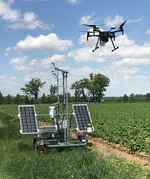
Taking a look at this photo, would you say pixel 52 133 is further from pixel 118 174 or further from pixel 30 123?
pixel 118 174

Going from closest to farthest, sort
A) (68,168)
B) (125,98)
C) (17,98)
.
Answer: (68,168) < (17,98) < (125,98)

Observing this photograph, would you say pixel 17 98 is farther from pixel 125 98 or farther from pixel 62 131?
Answer: pixel 62 131

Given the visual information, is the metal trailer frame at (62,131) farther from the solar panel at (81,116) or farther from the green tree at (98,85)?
the green tree at (98,85)

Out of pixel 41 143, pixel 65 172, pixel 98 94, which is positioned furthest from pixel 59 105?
pixel 98 94

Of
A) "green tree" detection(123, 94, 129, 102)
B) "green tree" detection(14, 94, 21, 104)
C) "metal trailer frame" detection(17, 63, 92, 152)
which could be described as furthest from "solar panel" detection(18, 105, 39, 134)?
"green tree" detection(123, 94, 129, 102)

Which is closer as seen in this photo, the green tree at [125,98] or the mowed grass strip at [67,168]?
the mowed grass strip at [67,168]

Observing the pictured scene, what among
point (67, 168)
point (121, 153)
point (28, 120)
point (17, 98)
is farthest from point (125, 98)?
point (67, 168)

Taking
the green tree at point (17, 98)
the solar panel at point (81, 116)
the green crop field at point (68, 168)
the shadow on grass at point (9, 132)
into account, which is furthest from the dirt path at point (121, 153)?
the green tree at point (17, 98)
